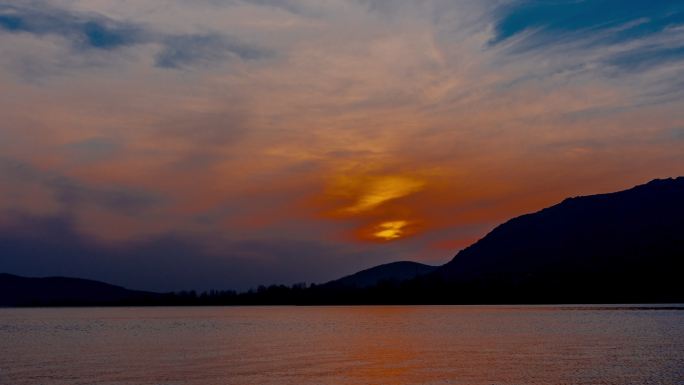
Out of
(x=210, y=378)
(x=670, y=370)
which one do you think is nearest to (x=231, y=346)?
(x=210, y=378)

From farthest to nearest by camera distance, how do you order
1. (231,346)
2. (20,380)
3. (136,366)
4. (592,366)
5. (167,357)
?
(231,346), (167,357), (136,366), (592,366), (20,380)

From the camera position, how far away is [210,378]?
5878 cm

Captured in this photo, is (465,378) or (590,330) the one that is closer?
(465,378)

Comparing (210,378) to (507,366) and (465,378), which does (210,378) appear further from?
(507,366)

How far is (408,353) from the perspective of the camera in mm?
84188

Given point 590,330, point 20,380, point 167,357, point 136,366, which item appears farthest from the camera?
point 590,330

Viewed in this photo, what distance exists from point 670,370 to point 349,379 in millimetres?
26805

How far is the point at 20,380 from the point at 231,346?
39626 mm

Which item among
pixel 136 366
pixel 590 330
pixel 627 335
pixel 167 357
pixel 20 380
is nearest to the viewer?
pixel 20 380

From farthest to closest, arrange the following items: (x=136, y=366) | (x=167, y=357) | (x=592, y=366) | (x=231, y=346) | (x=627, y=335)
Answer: (x=627, y=335) → (x=231, y=346) → (x=167, y=357) → (x=136, y=366) → (x=592, y=366)

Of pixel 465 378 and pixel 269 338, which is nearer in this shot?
pixel 465 378

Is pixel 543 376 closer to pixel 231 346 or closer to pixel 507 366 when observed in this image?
pixel 507 366

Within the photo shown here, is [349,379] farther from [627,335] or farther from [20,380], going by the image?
[627,335]

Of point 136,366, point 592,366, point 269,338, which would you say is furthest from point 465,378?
point 269,338
